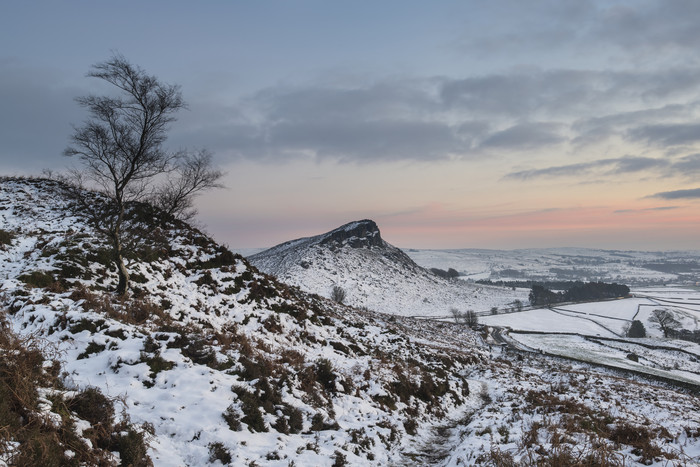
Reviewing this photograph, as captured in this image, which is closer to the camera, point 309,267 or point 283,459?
point 283,459

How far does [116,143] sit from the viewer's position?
A: 1289 centimetres

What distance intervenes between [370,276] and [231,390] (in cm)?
10977

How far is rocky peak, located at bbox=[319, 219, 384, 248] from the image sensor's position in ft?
452

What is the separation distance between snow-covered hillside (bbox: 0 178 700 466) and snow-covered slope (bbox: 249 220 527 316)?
68821 mm

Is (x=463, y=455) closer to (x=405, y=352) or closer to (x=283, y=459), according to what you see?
(x=283, y=459)

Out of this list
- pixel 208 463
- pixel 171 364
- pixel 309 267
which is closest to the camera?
pixel 208 463

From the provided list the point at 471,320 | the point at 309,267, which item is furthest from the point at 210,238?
the point at 309,267

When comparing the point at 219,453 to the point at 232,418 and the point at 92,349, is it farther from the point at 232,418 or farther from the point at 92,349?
the point at 92,349

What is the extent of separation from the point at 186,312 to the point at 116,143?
7.82 meters

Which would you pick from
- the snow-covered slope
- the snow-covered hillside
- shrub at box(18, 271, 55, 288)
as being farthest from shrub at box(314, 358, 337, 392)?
the snow-covered slope

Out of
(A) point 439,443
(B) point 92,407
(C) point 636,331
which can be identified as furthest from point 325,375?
(C) point 636,331

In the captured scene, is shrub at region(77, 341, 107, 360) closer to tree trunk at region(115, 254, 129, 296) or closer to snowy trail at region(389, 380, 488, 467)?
tree trunk at region(115, 254, 129, 296)

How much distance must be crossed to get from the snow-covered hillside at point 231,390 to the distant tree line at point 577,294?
132045mm

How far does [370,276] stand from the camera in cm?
11694
